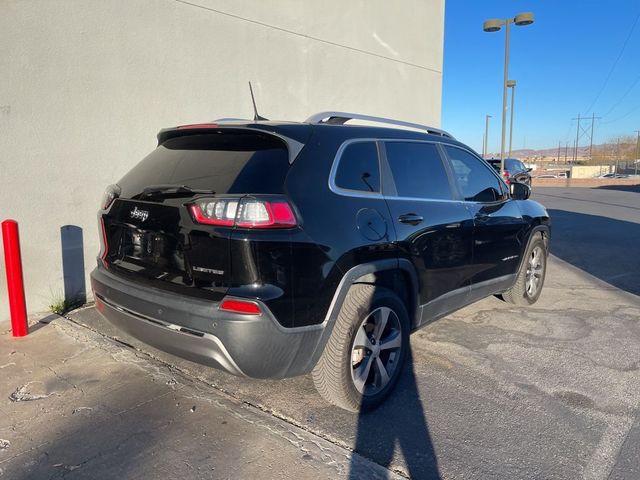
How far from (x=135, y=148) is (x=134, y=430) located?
3319 millimetres

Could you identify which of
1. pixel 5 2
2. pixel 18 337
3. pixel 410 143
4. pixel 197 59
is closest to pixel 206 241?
pixel 410 143

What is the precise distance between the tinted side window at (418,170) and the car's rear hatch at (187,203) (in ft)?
3.35

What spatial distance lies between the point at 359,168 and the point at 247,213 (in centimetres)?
94

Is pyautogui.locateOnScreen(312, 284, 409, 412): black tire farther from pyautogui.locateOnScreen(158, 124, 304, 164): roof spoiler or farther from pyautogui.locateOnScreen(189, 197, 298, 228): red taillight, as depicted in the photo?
pyautogui.locateOnScreen(158, 124, 304, 164): roof spoiler

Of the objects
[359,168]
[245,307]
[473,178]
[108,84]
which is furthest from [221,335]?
[108,84]

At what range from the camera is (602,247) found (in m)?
9.24

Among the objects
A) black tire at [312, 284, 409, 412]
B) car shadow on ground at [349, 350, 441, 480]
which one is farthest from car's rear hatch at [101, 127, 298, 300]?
car shadow on ground at [349, 350, 441, 480]

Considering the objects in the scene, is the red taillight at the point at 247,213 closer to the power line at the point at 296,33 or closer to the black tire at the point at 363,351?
the black tire at the point at 363,351

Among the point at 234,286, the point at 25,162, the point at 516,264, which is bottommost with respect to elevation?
the point at 516,264

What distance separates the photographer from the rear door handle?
3.30 meters

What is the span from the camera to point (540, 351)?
418 centimetres

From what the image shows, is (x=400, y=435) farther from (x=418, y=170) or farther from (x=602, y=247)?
(x=602, y=247)

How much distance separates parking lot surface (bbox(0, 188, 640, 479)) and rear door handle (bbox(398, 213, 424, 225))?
1176 millimetres

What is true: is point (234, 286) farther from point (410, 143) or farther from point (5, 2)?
point (5, 2)
